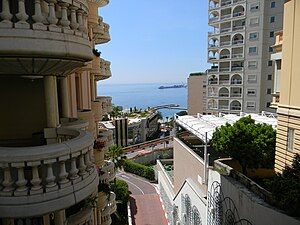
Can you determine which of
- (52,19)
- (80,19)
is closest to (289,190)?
(80,19)

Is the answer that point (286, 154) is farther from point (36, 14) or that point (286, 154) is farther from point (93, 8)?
point (36, 14)

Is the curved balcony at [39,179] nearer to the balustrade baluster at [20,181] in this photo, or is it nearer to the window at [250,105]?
the balustrade baluster at [20,181]

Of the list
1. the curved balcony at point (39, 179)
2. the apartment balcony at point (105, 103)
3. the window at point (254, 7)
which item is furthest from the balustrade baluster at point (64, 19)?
the window at point (254, 7)

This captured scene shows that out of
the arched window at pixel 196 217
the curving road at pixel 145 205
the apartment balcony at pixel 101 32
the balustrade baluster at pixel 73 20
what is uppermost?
the apartment balcony at pixel 101 32

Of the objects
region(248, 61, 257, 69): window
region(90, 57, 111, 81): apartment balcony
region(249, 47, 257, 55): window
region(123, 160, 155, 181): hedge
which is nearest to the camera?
region(90, 57, 111, 81): apartment balcony

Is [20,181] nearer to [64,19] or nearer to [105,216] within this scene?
[64,19]

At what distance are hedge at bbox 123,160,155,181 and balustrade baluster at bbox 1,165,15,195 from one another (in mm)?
48030

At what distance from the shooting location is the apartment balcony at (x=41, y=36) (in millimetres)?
3941

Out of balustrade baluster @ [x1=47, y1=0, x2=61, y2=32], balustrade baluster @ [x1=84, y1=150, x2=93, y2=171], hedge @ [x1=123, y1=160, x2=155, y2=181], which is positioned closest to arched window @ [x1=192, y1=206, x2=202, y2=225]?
balustrade baluster @ [x1=84, y1=150, x2=93, y2=171]

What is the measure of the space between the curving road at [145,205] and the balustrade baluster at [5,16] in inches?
1252

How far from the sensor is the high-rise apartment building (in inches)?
1855

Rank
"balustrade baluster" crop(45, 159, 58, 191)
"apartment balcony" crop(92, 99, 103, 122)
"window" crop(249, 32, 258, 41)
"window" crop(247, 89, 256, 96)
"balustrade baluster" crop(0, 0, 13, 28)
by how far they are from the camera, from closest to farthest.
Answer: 1. "balustrade baluster" crop(0, 0, 13, 28)
2. "balustrade baluster" crop(45, 159, 58, 191)
3. "apartment balcony" crop(92, 99, 103, 122)
4. "window" crop(249, 32, 258, 41)
5. "window" crop(247, 89, 256, 96)

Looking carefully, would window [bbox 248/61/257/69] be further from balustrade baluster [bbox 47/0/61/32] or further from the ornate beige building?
balustrade baluster [bbox 47/0/61/32]

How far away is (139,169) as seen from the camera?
5250 centimetres
